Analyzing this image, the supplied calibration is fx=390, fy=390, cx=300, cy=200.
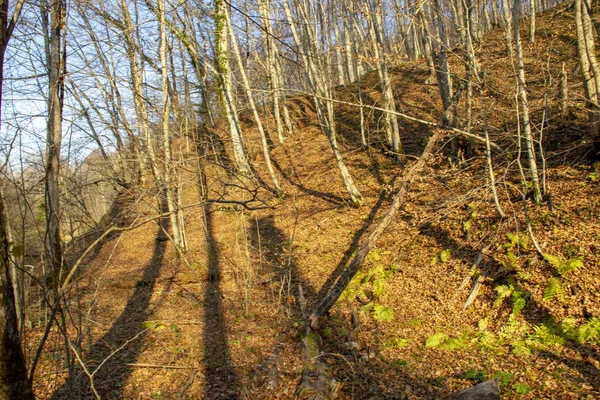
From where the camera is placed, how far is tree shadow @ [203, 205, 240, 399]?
5297 millimetres

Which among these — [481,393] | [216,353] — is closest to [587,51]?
[481,393]

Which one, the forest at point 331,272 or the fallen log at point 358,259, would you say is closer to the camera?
the forest at point 331,272

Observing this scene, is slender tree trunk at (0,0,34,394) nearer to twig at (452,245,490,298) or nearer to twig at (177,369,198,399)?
twig at (177,369,198,399)

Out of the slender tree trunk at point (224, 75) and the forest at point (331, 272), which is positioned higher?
the slender tree trunk at point (224, 75)

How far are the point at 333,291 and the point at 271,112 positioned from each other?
16941mm

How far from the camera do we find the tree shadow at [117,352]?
499cm

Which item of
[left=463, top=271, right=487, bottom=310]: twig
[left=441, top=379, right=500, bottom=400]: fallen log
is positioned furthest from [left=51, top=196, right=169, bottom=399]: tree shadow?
[left=463, top=271, right=487, bottom=310]: twig

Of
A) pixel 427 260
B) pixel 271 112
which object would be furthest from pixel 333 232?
pixel 271 112

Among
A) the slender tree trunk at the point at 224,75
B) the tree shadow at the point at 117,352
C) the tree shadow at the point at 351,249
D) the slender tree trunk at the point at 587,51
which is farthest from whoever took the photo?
the slender tree trunk at the point at 224,75

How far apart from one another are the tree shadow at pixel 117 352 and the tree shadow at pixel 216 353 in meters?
1.10

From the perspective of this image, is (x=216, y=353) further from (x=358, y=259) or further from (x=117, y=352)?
(x=358, y=259)

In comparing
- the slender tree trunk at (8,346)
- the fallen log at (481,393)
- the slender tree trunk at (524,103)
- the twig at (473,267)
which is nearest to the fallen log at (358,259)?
the twig at (473,267)

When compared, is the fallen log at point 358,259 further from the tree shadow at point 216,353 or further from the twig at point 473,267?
the twig at point 473,267

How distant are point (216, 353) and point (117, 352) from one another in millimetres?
1650
